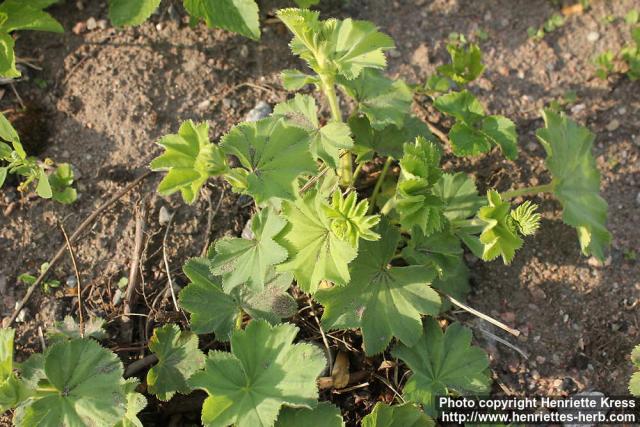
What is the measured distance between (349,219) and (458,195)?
0.74 metres

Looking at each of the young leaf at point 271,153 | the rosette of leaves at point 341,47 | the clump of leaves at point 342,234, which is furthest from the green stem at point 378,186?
the young leaf at point 271,153

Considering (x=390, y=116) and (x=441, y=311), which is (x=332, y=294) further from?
(x=390, y=116)

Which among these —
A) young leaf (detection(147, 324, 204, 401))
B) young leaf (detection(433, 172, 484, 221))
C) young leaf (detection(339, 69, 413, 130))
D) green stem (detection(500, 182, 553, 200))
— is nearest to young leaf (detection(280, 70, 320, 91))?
young leaf (detection(339, 69, 413, 130))

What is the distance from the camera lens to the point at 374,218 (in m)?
2.21

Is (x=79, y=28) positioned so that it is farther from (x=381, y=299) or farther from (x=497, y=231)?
(x=497, y=231)

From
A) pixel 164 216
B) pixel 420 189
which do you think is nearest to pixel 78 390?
pixel 164 216

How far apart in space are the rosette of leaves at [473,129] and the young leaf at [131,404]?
5.56ft

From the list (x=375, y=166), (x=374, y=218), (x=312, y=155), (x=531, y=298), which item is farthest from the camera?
(x=375, y=166)

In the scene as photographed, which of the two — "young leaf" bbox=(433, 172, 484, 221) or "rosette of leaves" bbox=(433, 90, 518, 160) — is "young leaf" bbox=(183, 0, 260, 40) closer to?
"rosette of leaves" bbox=(433, 90, 518, 160)

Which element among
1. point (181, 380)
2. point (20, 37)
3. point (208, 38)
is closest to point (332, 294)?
point (181, 380)

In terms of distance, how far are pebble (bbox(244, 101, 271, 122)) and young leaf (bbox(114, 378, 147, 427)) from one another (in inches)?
55.8

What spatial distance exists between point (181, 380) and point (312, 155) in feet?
3.49

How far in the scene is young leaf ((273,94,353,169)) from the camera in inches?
97.3

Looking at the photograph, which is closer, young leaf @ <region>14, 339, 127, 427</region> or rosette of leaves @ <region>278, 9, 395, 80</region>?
young leaf @ <region>14, 339, 127, 427</region>
